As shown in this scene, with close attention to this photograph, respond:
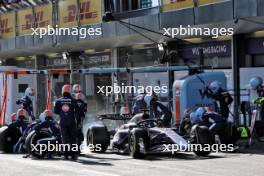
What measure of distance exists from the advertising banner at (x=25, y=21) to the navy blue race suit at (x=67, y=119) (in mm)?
15256

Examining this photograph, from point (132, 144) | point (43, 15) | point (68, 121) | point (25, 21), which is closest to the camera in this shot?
point (132, 144)

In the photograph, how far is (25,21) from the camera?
97.9 feet

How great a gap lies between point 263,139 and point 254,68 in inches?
179

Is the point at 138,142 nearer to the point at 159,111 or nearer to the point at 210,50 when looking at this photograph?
the point at 159,111

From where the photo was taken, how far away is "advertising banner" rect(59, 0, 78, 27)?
25967 mm

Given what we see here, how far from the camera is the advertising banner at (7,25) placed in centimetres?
3075

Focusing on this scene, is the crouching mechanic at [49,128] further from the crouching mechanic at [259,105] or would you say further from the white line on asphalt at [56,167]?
the crouching mechanic at [259,105]

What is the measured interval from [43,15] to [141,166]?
57.1 ft

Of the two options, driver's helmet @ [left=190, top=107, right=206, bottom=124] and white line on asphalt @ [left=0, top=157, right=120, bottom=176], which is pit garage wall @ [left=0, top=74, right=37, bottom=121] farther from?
driver's helmet @ [left=190, top=107, right=206, bottom=124]

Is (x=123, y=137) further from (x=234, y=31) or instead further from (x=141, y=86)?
(x=141, y=86)

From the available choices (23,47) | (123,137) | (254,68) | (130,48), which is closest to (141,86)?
(130,48)

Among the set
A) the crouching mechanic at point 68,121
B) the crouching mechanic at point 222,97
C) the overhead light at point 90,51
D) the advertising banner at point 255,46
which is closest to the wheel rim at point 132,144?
the crouching mechanic at point 68,121

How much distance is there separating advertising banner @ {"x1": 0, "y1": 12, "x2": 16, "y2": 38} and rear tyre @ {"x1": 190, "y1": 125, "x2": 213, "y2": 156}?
738 inches

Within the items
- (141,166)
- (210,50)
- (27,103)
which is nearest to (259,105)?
(141,166)
